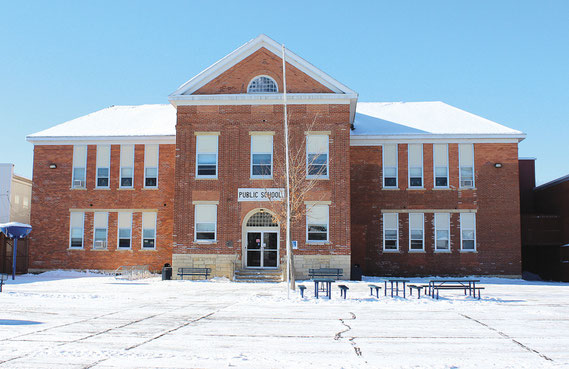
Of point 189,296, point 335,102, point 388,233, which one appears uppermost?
point 335,102

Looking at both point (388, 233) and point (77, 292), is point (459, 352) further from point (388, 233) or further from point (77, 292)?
point (388, 233)

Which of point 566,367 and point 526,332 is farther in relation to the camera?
point 526,332

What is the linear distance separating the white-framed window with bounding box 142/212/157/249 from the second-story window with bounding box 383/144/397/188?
1295 cm

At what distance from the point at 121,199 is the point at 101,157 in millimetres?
2689

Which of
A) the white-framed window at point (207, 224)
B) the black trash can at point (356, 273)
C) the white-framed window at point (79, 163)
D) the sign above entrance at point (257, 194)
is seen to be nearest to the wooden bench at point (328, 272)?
the black trash can at point (356, 273)

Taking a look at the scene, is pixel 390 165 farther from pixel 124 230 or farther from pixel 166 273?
pixel 124 230

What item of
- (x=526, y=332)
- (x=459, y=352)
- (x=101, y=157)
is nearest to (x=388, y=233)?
(x=101, y=157)

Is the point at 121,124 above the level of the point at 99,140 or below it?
above

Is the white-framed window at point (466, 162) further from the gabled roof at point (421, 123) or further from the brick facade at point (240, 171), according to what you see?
the brick facade at point (240, 171)

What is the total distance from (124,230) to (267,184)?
30.1 ft

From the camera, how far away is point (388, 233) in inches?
1226

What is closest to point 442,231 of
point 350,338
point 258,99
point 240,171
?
point 240,171

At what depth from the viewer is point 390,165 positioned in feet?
103

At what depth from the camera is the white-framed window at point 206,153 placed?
28.6 metres
